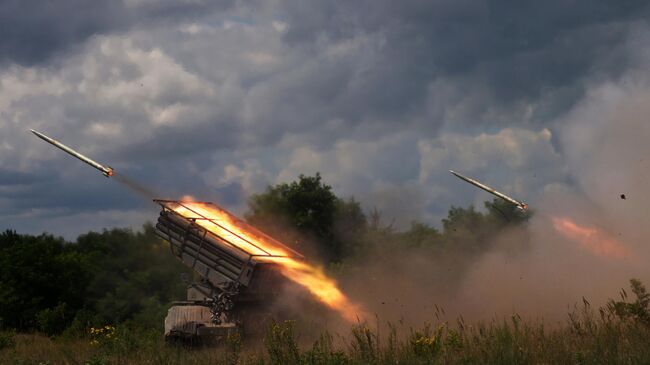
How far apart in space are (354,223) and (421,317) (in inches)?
876

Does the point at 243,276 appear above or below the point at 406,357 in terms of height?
above

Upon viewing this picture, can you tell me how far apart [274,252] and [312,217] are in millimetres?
22853

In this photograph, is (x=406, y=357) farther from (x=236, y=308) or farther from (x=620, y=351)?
(x=236, y=308)

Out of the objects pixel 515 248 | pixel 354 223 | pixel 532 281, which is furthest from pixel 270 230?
pixel 532 281

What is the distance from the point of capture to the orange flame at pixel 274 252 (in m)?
19.5

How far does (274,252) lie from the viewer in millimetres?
19844

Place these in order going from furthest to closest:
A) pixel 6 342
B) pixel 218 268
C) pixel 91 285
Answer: pixel 91 285, pixel 6 342, pixel 218 268

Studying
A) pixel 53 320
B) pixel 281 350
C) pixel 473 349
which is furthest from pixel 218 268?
pixel 53 320

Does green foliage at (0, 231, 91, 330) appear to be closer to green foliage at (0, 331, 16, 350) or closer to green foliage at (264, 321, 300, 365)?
green foliage at (0, 331, 16, 350)

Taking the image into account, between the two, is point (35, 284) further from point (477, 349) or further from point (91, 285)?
point (477, 349)

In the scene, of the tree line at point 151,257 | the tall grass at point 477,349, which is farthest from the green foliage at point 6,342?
the tall grass at point 477,349

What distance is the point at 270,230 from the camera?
39562mm

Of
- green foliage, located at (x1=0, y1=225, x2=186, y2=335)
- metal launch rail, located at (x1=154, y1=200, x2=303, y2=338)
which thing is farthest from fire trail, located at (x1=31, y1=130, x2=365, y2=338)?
green foliage, located at (x1=0, y1=225, x2=186, y2=335)

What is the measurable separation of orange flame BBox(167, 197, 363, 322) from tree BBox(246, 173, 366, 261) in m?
19.4
